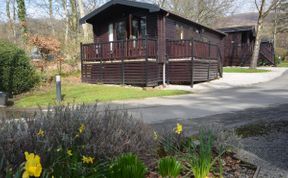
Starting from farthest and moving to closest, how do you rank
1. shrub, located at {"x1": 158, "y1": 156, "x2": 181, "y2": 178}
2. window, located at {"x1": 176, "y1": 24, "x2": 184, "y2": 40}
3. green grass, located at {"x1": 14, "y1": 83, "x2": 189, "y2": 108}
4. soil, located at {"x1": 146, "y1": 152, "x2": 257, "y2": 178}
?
window, located at {"x1": 176, "y1": 24, "x2": 184, "y2": 40} < green grass, located at {"x1": 14, "y1": 83, "x2": 189, "y2": 108} < soil, located at {"x1": 146, "y1": 152, "x2": 257, "y2": 178} < shrub, located at {"x1": 158, "y1": 156, "x2": 181, "y2": 178}

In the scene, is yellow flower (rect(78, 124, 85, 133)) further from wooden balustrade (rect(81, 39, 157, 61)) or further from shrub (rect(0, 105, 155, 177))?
wooden balustrade (rect(81, 39, 157, 61))

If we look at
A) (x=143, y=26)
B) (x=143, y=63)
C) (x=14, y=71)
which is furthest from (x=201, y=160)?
(x=143, y=26)

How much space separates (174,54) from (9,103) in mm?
9411

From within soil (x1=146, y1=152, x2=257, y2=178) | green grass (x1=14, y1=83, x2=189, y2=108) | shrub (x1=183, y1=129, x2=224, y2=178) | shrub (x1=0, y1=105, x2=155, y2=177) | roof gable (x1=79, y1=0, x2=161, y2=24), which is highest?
roof gable (x1=79, y1=0, x2=161, y2=24)

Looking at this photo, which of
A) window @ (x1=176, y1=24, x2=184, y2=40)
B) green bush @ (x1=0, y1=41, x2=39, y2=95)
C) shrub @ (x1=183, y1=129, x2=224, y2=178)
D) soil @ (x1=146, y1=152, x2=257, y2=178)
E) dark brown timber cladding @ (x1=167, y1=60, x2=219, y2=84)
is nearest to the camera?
shrub @ (x1=183, y1=129, x2=224, y2=178)

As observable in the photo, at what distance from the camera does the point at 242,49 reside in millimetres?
38719

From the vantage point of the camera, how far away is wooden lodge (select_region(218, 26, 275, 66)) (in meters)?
38.8

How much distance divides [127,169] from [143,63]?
15.2 metres

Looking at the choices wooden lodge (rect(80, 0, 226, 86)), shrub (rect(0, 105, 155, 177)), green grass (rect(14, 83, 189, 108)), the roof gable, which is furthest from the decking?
shrub (rect(0, 105, 155, 177))

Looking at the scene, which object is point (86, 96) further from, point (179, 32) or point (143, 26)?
point (179, 32)

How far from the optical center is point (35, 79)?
17.9 m

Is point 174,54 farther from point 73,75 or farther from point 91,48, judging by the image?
point 73,75

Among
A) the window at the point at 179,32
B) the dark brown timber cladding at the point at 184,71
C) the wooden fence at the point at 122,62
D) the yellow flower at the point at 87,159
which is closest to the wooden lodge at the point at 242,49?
the window at the point at 179,32

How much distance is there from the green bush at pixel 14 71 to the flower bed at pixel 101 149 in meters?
14.0
